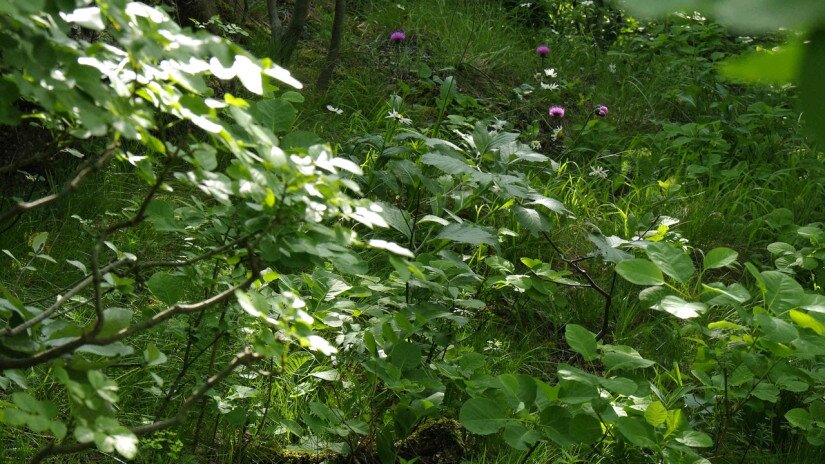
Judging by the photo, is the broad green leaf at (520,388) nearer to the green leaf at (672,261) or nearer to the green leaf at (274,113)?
the green leaf at (672,261)

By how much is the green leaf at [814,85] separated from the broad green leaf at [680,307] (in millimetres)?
1631

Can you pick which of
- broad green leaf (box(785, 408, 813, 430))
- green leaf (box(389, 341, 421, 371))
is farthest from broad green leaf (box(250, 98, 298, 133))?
broad green leaf (box(785, 408, 813, 430))

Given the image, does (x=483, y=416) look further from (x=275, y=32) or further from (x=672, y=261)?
(x=275, y=32)

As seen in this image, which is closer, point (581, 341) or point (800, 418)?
point (581, 341)

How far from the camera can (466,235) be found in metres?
2.26

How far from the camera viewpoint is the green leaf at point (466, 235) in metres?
2.22

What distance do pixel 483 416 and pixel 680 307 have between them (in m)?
0.58

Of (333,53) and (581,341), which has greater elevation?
(581,341)

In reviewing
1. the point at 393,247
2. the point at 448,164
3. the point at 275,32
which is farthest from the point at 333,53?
the point at 393,247

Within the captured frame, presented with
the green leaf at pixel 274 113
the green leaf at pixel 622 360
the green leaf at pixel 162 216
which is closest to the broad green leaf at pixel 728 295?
the green leaf at pixel 622 360

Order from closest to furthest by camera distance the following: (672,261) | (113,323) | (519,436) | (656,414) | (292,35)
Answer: (113,323) < (519,436) < (656,414) < (672,261) < (292,35)

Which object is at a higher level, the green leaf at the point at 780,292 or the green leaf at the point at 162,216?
the green leaf at the point at 162,216

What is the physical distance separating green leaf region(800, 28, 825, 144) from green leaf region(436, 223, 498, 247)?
5.62ft

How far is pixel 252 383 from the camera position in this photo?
2.38 m
